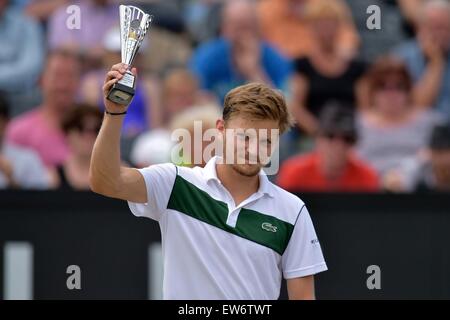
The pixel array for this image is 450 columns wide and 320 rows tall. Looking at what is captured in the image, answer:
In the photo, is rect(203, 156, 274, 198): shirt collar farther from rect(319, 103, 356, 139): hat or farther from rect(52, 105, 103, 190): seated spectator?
rect(319, 103, 356, 139): hat

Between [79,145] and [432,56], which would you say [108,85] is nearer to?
[79,145]

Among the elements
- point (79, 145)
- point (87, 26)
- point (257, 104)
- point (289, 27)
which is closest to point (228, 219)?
point (257, 104)

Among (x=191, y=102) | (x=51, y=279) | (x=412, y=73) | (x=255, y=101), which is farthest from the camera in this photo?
(x=412, y=73)

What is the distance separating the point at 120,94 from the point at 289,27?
666cm

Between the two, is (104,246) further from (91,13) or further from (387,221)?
(91,13)

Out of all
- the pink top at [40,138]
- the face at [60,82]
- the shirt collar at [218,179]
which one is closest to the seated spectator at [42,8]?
the face at [60,82]

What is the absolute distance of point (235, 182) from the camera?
446 cm

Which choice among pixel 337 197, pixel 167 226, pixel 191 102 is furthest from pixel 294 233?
pixel 191 102

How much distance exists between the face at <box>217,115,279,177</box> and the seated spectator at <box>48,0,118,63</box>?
5742 millimetres

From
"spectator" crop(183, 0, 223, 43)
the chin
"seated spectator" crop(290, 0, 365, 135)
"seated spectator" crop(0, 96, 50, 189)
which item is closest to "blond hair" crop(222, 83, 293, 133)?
the chin

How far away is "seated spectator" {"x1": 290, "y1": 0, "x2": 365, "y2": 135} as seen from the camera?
9.84 m

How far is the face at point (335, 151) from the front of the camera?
873cm

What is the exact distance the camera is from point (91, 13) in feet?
33.1
